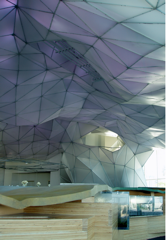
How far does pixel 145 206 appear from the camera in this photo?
78.1 ft

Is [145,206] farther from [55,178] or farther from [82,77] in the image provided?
[55,178]

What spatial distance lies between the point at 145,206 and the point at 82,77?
14.5m

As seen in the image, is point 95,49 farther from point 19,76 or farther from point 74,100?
point 74,100

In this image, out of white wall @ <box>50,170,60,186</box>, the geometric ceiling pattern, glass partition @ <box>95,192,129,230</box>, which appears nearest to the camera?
the geometric ceiling pattern

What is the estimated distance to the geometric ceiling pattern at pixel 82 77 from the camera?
11656 millimetres

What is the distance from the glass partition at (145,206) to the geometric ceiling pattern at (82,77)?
7336 mm

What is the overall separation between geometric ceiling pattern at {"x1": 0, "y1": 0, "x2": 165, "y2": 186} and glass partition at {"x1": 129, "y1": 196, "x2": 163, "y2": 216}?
734cm

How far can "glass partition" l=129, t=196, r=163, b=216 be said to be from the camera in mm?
A: 21953

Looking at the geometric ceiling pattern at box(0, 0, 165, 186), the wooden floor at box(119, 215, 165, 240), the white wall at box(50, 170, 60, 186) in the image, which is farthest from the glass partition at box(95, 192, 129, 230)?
the white wall at box(50, 170, 60, 186)

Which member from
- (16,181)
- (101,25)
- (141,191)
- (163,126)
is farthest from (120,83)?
(16,181)

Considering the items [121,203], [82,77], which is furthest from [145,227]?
[82,77]

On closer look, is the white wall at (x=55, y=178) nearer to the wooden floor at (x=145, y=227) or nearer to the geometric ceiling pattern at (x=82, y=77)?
the geometric ceiling pattern at (x=82, y=77)

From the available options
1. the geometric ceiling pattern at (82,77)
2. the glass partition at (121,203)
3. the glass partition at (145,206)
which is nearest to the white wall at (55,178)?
the geometric ceiling pattern at (82,77)

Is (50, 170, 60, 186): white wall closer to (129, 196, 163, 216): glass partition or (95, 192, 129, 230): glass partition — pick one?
(129, 196, 163, 216): glass partition
